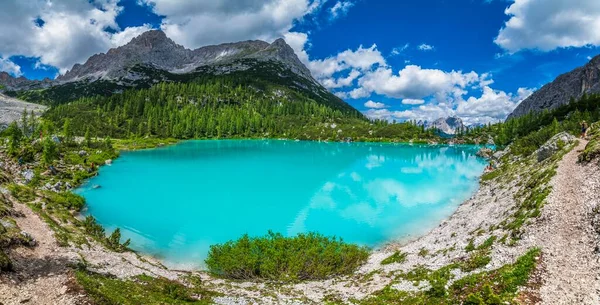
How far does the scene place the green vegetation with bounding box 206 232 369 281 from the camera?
86.3 ft

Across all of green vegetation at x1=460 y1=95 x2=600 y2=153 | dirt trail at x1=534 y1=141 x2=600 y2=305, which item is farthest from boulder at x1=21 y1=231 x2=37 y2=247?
green vegetation at x1=460 y1=95 x2=600 y2=153

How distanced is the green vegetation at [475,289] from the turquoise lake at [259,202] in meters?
18.4

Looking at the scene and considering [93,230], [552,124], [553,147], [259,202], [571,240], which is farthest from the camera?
[552,124]

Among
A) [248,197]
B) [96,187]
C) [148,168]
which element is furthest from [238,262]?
[148,168]

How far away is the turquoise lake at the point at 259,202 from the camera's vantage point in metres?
39.5

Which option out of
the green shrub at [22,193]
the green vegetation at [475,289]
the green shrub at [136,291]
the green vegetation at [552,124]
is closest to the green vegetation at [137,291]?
the green shrub at [136,291]

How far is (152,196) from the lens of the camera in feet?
192

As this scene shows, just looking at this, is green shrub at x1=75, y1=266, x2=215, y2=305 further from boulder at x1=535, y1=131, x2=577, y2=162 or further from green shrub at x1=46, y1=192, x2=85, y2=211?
boulder at x1=535, y1=131, x2=577, y2=162

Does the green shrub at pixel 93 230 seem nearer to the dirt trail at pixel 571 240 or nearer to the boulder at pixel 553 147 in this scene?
the dirt trail at pixel 571 240

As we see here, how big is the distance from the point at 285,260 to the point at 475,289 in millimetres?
16169

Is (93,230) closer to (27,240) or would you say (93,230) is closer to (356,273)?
(27,240)

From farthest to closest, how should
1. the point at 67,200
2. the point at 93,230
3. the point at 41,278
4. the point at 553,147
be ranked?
the point at 67,200
the point at 553,147
the point at 93,230
the point at 41,278

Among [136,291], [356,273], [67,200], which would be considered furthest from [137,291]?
[67,200]

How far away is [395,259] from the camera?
2773cm
